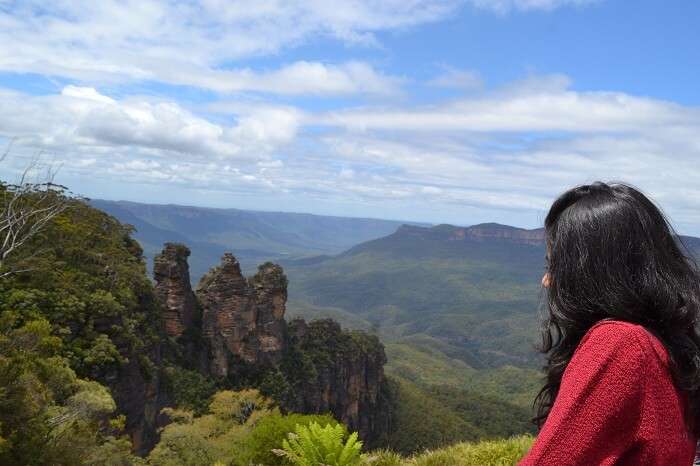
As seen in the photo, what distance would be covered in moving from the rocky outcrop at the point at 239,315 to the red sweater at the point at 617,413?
157 feet

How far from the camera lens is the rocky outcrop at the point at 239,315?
47.8 m

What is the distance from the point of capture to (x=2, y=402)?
32.3ft

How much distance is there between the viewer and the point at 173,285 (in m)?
44.0

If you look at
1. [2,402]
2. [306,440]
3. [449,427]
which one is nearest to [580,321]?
[306,440]

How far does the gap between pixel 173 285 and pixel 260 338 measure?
37.4ft

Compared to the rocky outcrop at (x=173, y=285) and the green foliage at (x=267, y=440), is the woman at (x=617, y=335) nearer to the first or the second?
the green foliage at (x=267, y=440)

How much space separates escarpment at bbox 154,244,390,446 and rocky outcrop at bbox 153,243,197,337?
3.1 inches

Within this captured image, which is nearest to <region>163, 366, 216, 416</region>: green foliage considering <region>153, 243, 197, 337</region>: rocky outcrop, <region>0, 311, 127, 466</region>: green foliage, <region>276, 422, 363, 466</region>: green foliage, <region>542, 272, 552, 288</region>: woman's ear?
<region>153, 243, 197, 337</region>: rocky outcrop

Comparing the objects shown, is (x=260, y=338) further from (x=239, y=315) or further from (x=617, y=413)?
(x=617, y=413)

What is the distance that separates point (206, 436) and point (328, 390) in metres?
37.8

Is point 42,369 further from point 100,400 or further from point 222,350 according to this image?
point 222,350

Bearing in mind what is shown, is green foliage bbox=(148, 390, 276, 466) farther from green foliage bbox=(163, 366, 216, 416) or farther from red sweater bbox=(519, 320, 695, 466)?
red sweater bbox=(519, 320, 695, 466)

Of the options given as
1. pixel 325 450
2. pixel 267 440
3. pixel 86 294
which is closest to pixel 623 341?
pixel 325 450

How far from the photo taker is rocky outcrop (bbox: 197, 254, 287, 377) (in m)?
A: 47.8
